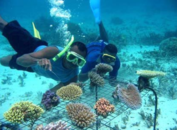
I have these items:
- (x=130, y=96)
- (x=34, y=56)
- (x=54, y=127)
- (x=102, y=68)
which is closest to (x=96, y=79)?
(x=102, y=68)

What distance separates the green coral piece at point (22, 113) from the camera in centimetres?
371

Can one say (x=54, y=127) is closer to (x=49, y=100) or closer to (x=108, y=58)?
(x=49, y=100)

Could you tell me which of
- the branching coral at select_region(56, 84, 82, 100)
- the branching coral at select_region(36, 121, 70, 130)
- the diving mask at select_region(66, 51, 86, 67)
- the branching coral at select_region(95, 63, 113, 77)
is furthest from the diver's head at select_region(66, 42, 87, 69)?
the branching coral at select_region(36, 121, 70, 130)

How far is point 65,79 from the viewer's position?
243 inches

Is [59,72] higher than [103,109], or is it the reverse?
[59,72]

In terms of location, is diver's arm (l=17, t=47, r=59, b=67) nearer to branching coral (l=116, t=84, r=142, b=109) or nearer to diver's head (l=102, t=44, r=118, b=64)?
diver's head (l=102, t=44, r=118, b=64)

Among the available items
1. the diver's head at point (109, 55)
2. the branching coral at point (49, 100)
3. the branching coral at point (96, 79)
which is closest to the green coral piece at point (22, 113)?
the branching coral at point (49, 100)

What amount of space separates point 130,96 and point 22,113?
2.53 meters

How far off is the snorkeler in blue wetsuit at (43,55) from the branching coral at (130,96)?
139 centimetres

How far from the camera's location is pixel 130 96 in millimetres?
4383

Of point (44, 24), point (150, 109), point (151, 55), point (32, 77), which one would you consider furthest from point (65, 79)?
point (44, 24)

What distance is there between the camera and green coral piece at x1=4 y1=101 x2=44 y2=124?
3.71 m

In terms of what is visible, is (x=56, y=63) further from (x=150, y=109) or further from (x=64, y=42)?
(x=64, y=42)

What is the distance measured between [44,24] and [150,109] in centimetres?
2246
